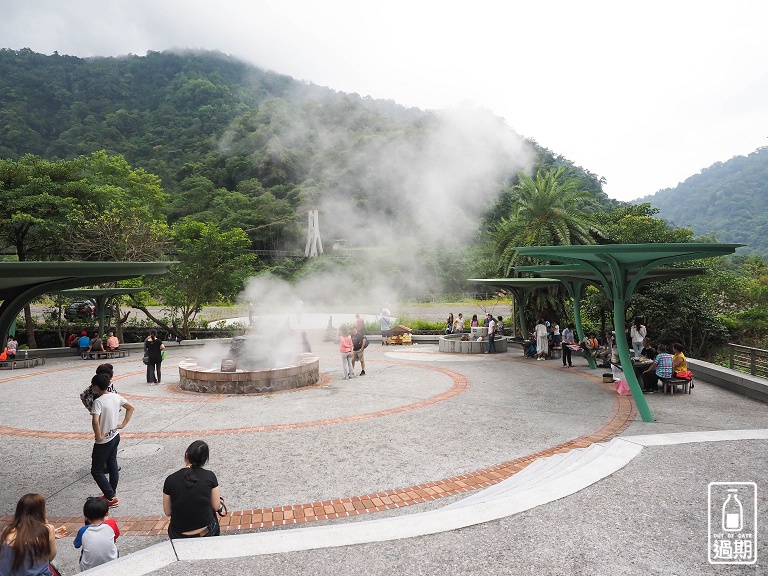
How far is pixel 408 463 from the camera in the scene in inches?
239

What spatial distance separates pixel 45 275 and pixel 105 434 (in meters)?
2.00

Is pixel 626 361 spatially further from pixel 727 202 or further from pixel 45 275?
pixel 727 202

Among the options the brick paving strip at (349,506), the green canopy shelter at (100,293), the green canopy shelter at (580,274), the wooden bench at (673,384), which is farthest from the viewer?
the green canopy shelter at (100,293)

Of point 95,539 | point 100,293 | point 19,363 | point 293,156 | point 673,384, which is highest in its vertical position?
point 293,156

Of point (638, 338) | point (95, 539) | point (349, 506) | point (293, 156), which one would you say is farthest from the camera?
point (293, 156)

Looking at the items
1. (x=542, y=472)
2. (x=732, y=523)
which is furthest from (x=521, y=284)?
(x=732, y=523)

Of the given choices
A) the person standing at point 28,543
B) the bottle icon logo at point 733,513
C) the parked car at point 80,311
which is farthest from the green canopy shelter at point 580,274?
the parked car at point 80,311

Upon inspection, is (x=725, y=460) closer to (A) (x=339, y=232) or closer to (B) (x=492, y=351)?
(B) (x=492, y=351)

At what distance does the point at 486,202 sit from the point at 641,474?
63544 mm

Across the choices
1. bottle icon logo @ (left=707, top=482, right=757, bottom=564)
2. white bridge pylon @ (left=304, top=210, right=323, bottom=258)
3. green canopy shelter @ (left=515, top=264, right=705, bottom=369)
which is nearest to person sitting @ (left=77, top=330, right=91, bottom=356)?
green canopy shelter @ (left=515, top=264, right=705, bottom=369)

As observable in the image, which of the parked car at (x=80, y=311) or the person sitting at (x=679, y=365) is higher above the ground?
the parked car at (x=80, y=311)

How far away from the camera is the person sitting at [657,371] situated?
9758 mm

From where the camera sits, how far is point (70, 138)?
229ft

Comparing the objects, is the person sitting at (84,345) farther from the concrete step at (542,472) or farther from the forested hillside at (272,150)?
the forested hillside at (272,150)
